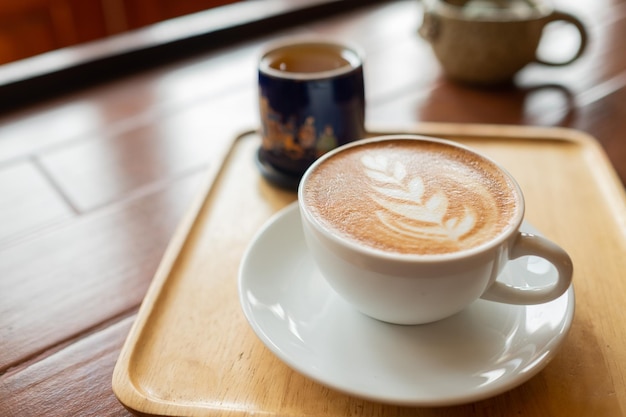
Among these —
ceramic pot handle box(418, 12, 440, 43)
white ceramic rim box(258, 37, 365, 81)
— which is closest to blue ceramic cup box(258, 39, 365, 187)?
white ceramic rim box(258, 37, 365, 81)

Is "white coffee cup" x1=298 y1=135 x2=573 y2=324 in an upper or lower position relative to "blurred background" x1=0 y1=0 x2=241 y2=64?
upper

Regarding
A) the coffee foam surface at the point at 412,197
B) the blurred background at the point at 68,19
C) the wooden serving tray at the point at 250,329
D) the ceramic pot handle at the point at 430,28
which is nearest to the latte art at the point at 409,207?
the coffee foam surface at the point at 412,197

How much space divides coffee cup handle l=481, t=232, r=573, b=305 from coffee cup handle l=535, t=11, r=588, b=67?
0.54 meters

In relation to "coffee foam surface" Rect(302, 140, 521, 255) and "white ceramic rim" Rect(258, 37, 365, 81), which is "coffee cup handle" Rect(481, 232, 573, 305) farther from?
"white ceramic rim" Rect(258, 37, 365, 81)

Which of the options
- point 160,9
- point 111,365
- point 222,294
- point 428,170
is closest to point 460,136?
point 428,170

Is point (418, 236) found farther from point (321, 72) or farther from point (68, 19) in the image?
point (68, 19)

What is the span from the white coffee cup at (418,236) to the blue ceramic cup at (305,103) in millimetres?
134

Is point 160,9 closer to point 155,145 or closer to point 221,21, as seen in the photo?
point 221,21

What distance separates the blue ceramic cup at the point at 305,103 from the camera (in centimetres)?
61

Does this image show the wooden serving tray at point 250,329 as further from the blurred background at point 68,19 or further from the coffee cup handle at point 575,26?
the blurred background at point 68,19

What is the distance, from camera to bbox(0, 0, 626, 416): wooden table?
456 mm

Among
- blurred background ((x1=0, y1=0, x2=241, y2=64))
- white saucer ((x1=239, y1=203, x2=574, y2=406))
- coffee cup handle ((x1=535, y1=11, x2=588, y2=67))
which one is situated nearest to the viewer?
white saucer ((x1=239, y1=203, x2=574, y2=406))

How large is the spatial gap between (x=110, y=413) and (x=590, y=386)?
33 centimetres

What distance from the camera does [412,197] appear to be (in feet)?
1.51
